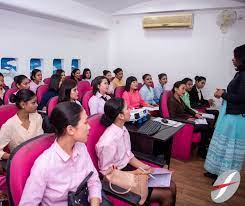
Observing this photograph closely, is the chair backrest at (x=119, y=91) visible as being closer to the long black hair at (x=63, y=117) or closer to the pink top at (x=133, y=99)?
the pink top at (x=133, y=99)

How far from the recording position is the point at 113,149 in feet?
5.31

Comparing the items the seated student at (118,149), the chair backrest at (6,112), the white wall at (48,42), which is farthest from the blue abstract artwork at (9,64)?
the seated student at (118,149)

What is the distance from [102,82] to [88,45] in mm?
2901

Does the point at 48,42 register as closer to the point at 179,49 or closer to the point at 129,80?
the point at 129,80

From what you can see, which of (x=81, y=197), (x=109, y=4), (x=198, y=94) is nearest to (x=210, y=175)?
(x=81, y=197)

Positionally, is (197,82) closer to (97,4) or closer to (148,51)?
(148,51)

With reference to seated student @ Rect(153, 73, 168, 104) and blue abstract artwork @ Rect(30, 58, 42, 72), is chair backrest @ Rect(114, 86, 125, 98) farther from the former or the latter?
blue abstract artwork @ Rect(30, 58, 42, 72)

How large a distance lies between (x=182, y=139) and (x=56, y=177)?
232 centimetres

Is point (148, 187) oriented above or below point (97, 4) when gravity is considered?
below

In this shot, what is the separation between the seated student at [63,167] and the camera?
109 centimetres

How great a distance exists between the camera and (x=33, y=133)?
1921 millimetres

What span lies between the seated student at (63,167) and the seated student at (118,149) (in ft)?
0.84

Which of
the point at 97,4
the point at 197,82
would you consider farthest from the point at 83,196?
the point at 97,4

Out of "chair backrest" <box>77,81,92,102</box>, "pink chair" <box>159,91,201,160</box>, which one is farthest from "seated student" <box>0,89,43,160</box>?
"chair backrest" <box>77,81,92,102</box>
